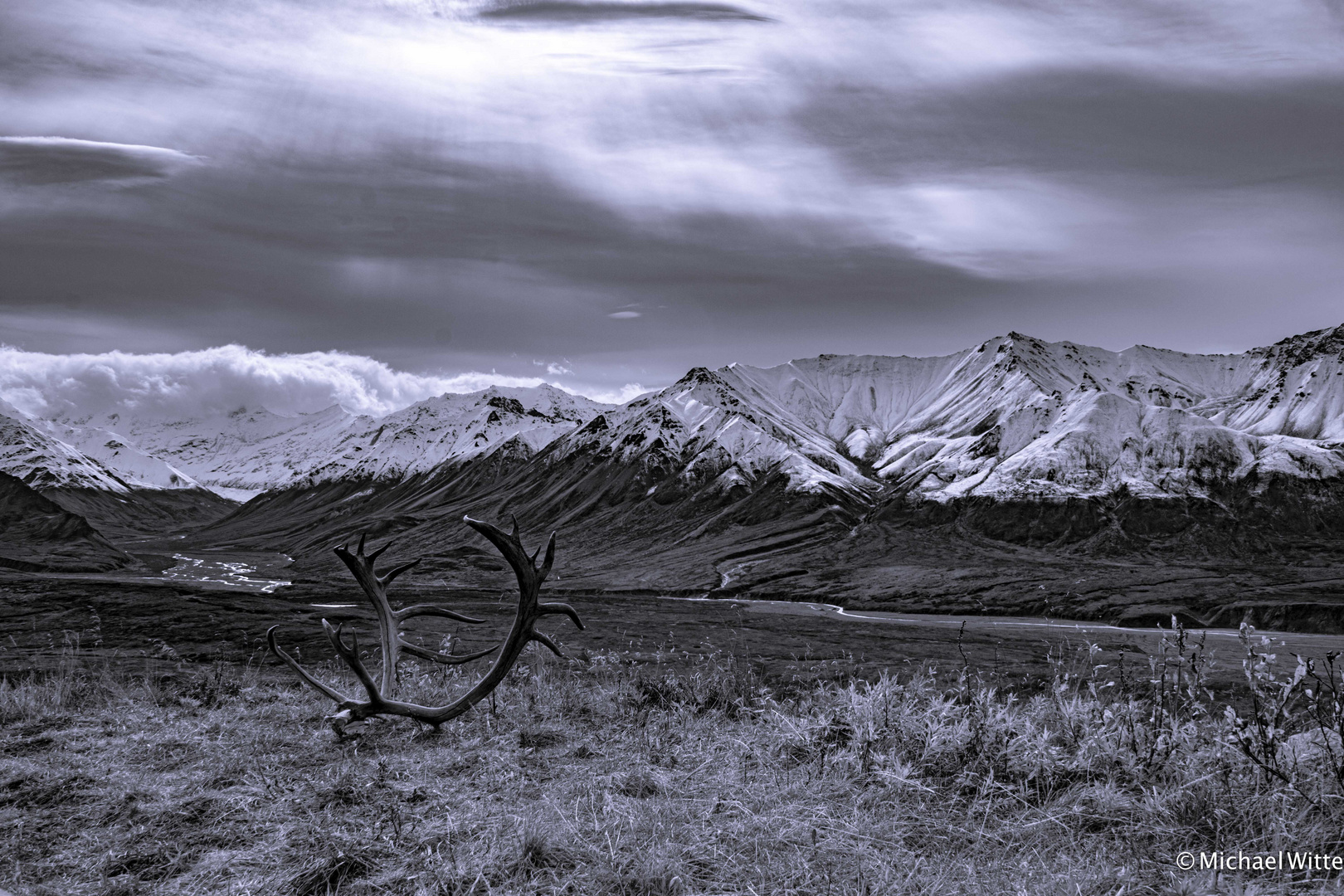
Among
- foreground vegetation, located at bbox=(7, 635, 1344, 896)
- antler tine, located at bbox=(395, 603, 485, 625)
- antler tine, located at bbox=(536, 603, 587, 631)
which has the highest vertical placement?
antler tine, located at bbox=(536, 603, 587, 631)

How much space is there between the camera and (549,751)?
25.7ft

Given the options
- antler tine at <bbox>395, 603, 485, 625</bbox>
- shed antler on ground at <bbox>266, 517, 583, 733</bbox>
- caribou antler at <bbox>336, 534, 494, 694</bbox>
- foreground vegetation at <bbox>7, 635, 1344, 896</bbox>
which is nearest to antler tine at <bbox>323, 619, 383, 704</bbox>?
shed antler on ground at <bbox>266, 517, 583, 733</bbox>

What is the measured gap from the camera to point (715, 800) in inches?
231

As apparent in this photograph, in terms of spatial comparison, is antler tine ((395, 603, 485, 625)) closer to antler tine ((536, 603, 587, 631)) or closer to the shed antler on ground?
the shed antler on ground

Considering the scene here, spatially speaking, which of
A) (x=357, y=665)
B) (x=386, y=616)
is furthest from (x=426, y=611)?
(x=357, y=665)

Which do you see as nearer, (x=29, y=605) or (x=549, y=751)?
(x=549, y=751)

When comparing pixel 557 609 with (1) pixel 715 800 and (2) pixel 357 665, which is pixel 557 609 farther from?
(1) pixel 715 800

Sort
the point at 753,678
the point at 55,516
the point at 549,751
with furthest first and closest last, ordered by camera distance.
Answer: the point at 55,516 → the point at 753,678 → the point at 549,751

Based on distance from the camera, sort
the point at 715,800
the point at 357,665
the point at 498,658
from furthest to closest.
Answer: the point at 498,658
the point at 357,665
the point at 715,800

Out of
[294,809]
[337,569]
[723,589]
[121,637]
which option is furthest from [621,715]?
[337,569]

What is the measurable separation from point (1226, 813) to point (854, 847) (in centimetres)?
247

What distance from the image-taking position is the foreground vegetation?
4918mm

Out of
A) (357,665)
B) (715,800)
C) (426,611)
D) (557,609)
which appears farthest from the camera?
(426,611)

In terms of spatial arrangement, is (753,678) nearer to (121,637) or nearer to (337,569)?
(121,637)
